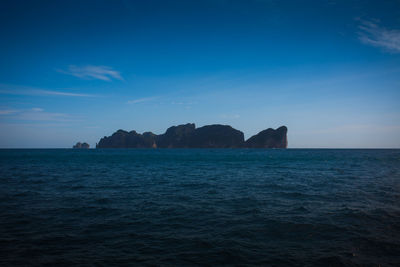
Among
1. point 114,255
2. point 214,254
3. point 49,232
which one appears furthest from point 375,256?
point 49,232

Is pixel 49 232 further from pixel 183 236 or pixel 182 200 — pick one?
pixel 182 200

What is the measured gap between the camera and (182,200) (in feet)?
54.6

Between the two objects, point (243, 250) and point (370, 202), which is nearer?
point (243, 250)

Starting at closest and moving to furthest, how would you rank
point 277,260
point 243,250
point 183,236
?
1. point 277,260
2. point 243,250
3. point 183,236

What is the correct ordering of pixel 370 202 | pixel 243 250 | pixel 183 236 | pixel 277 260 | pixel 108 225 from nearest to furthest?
pixel 277 260 < pixel 243 250 < pixel 183 236 < pixel 108 225 < pixel 370 202

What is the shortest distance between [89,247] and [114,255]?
4.60 ft

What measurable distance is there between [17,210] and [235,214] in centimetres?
1400

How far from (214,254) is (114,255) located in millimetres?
3795

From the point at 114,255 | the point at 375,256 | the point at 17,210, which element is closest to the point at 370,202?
the point at 375,256

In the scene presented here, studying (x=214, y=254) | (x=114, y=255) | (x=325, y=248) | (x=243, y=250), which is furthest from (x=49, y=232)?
(x=325, y=248)

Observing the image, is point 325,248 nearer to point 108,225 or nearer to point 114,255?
point 114,255

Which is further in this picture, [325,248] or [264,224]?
[264,224]

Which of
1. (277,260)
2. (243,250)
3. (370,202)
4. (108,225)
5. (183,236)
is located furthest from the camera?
(370,202)

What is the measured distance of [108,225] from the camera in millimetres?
11273
